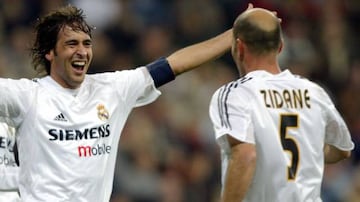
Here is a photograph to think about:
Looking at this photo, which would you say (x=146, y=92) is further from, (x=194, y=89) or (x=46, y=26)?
(x=194, y=89)

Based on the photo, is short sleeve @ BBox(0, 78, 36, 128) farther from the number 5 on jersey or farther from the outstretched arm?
the outstretched arm

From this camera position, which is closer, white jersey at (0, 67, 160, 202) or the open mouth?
white jersey at (0, 67, 160, 202)

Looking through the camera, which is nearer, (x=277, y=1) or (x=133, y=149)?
(x=133, y=149)

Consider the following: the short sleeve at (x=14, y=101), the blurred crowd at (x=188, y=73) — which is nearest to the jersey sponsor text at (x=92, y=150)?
the short sleeve at (x=14, y=101)

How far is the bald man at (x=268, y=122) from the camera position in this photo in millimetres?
6348

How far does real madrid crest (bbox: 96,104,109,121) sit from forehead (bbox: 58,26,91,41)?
0.43 meters

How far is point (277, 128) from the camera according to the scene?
6387 millimetres

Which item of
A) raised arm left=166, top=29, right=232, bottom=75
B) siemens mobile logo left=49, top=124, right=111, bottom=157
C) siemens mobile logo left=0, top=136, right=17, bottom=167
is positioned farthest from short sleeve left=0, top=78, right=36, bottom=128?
raised arm left=166, top=29, right=232, bottom=75

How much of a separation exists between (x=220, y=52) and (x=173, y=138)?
5.89 meters

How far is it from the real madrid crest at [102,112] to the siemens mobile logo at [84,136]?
0.06 metres

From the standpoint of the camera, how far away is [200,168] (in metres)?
13.0

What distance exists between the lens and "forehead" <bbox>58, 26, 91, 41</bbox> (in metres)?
7.12

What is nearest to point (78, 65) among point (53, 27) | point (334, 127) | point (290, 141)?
point (53, 27)

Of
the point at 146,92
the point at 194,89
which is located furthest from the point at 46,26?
the point at 194,89
